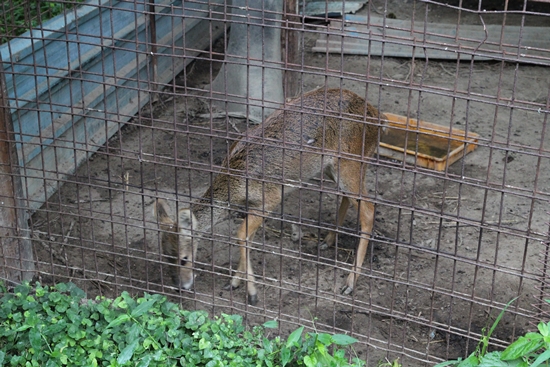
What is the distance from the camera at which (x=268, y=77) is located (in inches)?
328

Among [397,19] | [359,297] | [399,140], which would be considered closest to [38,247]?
[359,297]

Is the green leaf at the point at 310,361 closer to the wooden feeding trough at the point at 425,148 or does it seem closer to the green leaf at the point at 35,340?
the green leaf at the point at 35,340

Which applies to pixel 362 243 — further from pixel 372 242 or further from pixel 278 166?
pixel 372 242

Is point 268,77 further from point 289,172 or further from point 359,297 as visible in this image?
point 359,297

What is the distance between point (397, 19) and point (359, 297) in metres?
6.53

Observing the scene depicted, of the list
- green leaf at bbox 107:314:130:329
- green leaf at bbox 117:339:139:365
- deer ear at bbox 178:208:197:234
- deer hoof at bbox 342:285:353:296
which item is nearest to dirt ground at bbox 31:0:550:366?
deer hoof at bbox 342:285:353:296

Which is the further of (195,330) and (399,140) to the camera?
(399,140)

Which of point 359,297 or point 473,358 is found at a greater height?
point 473,358

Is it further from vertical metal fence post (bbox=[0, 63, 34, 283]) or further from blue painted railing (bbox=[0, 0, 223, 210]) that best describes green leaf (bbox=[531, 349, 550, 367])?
vertical metal fence post (bbox=[0, 63, 34, 283])

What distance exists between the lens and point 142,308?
4578 millimetres

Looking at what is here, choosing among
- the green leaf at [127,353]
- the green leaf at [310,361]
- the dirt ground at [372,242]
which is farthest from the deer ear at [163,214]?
the green leaf at [310,361]

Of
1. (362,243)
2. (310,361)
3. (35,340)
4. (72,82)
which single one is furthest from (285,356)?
(72,82)

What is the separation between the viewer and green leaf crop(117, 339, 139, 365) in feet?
14.1

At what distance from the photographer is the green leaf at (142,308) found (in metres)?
4.55
